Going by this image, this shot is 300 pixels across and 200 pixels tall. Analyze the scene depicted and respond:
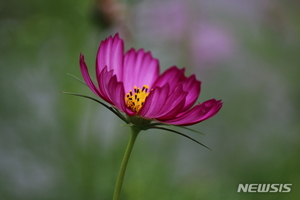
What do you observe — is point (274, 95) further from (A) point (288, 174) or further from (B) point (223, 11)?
(A) point (288, 174)

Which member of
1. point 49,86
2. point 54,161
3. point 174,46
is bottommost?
point 54,161

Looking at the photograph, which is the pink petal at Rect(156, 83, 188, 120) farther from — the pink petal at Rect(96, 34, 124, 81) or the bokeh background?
the bokeh background

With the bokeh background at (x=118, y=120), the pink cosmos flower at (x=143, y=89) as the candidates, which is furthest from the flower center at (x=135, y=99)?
the bokeh background at (x=118, y=120)

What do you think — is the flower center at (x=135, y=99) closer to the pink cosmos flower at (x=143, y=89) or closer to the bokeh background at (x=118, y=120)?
the pink cosmos flower at (x=143, y=89)

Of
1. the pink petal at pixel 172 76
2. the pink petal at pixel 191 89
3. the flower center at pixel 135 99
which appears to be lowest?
the flower center at pixel 135 99

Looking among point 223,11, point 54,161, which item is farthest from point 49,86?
point 223,11

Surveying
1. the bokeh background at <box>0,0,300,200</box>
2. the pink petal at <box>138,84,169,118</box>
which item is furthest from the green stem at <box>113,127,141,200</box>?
the bokeh background at <box>0,0,300,200</box>
